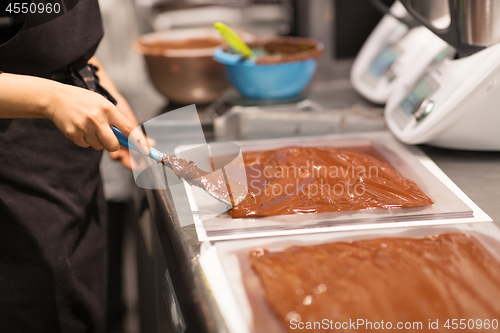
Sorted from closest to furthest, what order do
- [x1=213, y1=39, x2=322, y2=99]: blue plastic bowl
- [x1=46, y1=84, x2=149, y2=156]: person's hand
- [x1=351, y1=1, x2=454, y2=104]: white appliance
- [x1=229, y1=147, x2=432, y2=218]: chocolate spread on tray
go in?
[x1=46, y1=84, x2=149, y2=156]: person's hand
[x1=229, y1=147, x2=432, y2=218]: chocolate spread on tray
[x1=351, y1=1, x2=454, y2=104]: white appliance
[x1=213, y1=39, x2=322, y2=99]: blue plastic bowl

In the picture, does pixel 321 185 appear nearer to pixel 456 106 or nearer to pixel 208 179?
pixel 208 179

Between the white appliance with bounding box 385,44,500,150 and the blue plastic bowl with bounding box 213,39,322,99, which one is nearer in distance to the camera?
the white appliance with bounding box 385,44,500,150

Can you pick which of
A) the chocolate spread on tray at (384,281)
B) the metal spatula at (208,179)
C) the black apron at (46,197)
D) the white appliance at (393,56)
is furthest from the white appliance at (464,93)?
the black apron at (46,197)

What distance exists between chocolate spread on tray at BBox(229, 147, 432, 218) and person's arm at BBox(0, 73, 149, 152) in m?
0.29

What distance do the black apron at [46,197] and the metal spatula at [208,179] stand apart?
323 mm

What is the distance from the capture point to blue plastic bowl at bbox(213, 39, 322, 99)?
1.38m

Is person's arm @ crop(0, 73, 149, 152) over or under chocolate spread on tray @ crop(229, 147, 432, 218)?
over

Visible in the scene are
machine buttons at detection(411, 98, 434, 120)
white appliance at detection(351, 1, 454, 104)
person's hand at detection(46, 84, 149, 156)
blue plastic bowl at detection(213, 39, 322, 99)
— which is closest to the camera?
person's hand at detection(46, 84, 149, 156)

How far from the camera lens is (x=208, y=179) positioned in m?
0.86

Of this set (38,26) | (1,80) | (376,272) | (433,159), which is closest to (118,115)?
(1,80)

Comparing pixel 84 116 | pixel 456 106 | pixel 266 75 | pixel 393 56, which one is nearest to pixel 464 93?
pixel 456 106

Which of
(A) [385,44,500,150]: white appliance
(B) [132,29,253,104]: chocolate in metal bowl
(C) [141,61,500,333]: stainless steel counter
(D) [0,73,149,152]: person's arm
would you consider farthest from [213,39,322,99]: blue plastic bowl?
(D) [0,73,149,152]: person's arm

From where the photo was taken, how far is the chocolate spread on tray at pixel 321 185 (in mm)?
830

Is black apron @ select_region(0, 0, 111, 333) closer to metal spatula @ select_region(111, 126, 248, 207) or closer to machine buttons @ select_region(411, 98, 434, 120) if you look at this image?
metal spatula @ select_region(111, 126, 248, 207)
